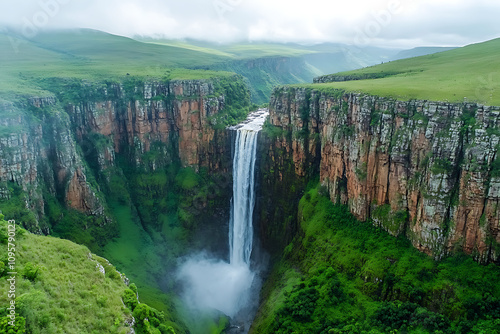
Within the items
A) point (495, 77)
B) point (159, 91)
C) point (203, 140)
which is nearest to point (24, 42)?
point (159, 91)

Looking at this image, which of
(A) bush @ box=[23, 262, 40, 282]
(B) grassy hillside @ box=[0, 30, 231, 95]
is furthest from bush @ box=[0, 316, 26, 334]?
(B) grassy hillside @ box=[0, 30, 231, 95]

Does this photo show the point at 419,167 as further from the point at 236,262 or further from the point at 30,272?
the point at 30,272

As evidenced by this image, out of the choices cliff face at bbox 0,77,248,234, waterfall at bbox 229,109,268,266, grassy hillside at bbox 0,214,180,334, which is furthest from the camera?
waterfall at bbox 229,109,268,266

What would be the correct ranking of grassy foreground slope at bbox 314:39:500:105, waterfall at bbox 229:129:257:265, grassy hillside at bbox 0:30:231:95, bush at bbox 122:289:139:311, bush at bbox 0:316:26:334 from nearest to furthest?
bush at bbox 0:316:26:334 → bush at bbox 122:289:139:311 → grassy foreground slope at bbox 314:39:500:105 → waterfall at bbox 229:129:257:265 → grassy hillside at bbox 0:30:231:95

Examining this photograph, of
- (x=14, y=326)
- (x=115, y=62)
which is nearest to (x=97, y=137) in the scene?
(x=115, y=62)

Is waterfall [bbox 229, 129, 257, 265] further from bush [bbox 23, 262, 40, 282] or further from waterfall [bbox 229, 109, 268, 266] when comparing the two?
bush [bbox 23, 262, 40, 282]
